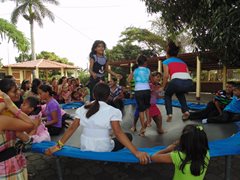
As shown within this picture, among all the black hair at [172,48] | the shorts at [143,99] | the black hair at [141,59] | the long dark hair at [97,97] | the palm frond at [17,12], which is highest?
the palm frond at [17,12]

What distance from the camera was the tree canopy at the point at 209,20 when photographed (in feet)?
11.3

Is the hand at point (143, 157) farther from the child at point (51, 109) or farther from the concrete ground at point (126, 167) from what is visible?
the child at point (51, 109)

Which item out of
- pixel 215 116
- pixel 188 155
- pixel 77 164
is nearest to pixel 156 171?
pixel 77 164

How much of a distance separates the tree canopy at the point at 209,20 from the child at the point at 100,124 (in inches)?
99.4

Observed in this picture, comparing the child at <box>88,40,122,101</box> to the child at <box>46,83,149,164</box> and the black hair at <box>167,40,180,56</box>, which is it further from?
the child at <box>46,83,149,164</box>

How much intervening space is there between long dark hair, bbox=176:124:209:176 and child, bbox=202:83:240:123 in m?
2.50

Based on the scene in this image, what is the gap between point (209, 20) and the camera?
13.5 feet

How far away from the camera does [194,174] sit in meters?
1.54

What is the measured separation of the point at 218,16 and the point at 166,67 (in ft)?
4.34

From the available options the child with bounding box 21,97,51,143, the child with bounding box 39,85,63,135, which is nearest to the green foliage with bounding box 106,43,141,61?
the child with bounding box 39,85,63,135

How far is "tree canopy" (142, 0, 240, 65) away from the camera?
136 inches

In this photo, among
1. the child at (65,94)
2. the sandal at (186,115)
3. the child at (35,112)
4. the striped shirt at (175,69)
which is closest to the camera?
the child at (35,112)

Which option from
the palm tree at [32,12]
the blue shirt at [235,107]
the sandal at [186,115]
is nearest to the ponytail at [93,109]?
the sandal at [186,115]

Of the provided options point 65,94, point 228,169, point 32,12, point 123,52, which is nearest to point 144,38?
point 123,52
